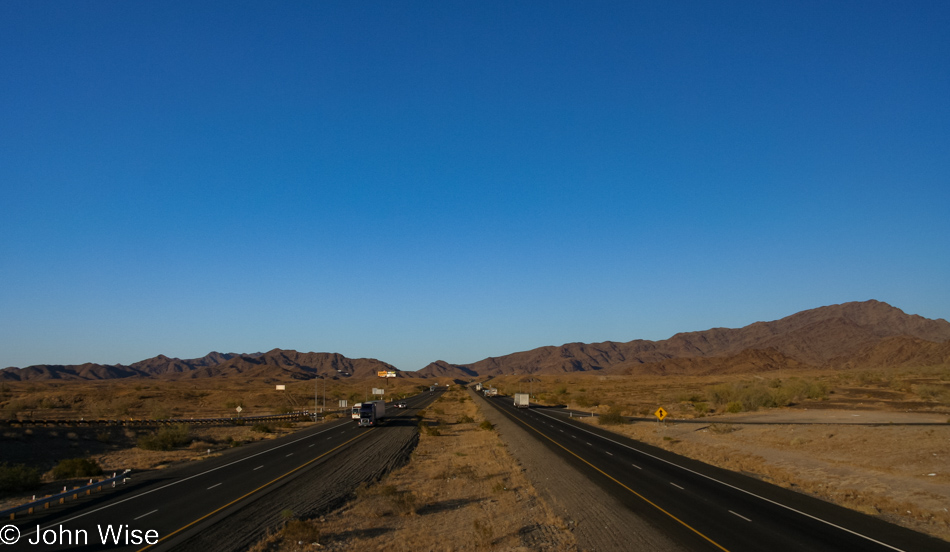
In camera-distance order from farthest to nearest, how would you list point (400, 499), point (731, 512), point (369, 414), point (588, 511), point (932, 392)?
point (932, 392) < point (369, 414) < point (400, 499) < point (588, 511) < point (731, 512)

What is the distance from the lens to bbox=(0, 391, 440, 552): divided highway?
1568 centimetres

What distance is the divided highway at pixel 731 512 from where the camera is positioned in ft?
47.9

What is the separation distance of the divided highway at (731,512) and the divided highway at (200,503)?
12491mm

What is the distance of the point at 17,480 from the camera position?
2391 cm

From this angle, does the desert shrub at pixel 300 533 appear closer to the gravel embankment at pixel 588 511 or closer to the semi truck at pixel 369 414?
the gravel embankment at pixel 588 511

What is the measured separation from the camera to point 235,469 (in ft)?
98.2

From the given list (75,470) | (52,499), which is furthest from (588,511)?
(75,470)

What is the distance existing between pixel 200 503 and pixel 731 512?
19.6m

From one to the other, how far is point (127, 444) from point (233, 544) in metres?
36.2

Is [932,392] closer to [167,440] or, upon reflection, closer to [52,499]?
[167,440]

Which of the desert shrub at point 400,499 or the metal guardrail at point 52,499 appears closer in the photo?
the metal guardrail at point 52,499

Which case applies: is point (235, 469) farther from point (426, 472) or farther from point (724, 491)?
point (724, 491)

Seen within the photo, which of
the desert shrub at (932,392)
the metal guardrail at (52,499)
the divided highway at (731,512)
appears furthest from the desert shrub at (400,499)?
the desert shrub at (932,392)

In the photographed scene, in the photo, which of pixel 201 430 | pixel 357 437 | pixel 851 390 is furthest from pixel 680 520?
pixel 851 390
